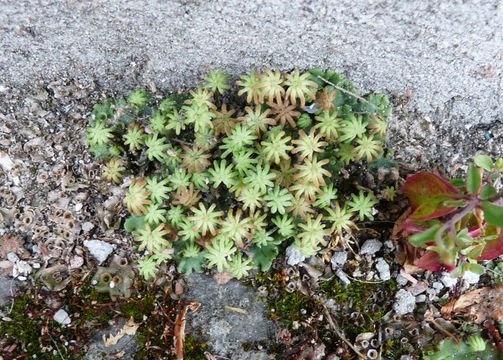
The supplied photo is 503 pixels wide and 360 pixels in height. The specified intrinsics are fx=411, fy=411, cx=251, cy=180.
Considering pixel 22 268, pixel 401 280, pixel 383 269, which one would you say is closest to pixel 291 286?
pixel 383 269

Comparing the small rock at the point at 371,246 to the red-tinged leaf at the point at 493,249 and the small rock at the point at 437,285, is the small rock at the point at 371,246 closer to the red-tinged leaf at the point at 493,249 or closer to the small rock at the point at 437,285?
the small rock at the point at 437,285

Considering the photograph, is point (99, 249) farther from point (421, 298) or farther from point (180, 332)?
point (421, 298)

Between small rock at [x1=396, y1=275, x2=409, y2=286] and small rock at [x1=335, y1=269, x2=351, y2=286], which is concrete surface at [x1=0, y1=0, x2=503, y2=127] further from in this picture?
small rock at [x1=335, y1=269, x2=351, y2=286]

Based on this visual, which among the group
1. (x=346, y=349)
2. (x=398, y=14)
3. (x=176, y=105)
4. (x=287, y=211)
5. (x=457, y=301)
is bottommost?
(x=346, y=349)

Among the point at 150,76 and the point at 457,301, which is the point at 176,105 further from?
the point at 457,301

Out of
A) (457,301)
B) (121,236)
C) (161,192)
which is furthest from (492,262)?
(121,236)

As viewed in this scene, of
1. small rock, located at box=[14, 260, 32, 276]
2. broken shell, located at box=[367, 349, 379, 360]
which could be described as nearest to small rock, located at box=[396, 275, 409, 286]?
broken shell, located at box=[367, 349, 379, 360]
